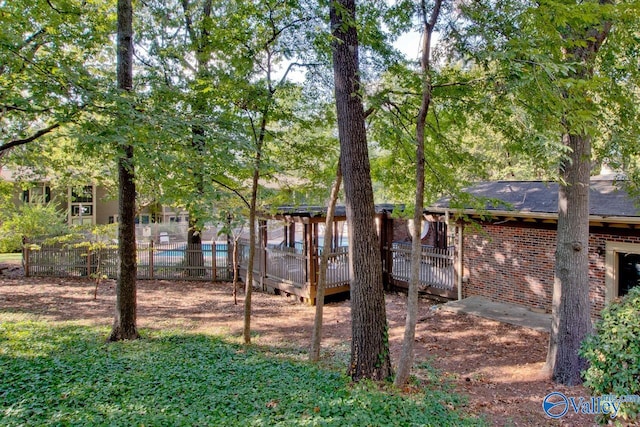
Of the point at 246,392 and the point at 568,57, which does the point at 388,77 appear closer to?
the point at 568,57

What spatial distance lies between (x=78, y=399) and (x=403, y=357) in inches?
147

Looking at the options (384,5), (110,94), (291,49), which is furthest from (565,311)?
(110,94)

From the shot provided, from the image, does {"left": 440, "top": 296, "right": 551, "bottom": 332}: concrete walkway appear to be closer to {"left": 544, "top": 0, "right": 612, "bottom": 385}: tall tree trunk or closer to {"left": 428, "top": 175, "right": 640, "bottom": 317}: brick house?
{"left": 428, "top": 175, "right": 640, "bottom": 317}: brick house

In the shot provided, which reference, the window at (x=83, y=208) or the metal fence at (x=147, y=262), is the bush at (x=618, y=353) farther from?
the window at (x=83, y=208)

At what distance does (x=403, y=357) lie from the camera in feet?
16.2

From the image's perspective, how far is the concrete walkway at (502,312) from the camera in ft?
27.0

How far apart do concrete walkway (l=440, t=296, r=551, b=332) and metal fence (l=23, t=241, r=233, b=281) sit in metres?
8.54

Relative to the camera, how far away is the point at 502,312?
9.04 meters

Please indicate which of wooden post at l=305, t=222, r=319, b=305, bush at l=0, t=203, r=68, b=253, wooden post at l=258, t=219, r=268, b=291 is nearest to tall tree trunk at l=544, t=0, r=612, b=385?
wooden post at l=305, t=222, r=319, b=305

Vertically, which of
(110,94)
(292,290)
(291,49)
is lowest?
(292,290)

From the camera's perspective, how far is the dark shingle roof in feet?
25.4

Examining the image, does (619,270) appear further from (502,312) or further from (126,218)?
(126,218)

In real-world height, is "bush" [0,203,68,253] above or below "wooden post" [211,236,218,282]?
above

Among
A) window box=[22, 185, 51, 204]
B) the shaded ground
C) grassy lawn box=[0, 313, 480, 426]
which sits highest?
window box=[22, 185, 51, 204]
